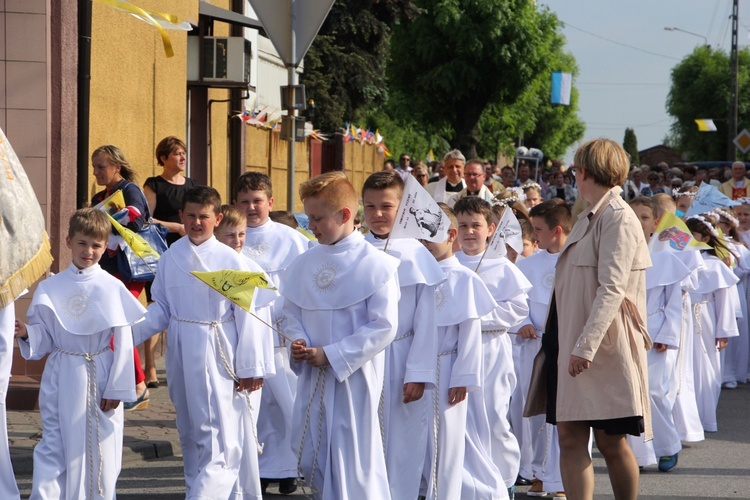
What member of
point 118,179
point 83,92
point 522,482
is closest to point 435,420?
point 522,482

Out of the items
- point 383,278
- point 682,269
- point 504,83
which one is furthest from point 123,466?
point 504,83

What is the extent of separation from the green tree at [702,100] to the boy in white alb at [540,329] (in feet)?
298

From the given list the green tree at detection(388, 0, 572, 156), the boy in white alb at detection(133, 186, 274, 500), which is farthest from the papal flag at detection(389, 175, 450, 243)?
the green tree at detection(388, 0, 572, 156)

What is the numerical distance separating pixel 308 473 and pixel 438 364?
3.72 ft

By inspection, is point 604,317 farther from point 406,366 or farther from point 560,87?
point 560,87

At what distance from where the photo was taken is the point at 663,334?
8.86m

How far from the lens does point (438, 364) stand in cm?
670

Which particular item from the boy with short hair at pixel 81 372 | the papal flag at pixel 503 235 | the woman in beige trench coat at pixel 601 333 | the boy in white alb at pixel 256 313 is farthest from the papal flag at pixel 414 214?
the boy with short hair at pixel 81 372

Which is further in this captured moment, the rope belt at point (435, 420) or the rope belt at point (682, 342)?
the rope belt at point (682, 342)

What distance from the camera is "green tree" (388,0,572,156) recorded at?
56.1 meters

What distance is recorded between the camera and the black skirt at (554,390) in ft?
20.0

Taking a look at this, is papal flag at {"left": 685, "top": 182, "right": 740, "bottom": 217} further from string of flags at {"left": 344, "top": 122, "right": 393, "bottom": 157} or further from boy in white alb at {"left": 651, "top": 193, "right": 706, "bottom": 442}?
string of flags at {"left": 344, "top": 122, "right": 393, "bottom": 157}

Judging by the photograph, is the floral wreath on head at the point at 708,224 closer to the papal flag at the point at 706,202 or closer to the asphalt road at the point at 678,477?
the papal flag at the point at 706,202

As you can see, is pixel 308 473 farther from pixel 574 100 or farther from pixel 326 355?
pixel 574 100
